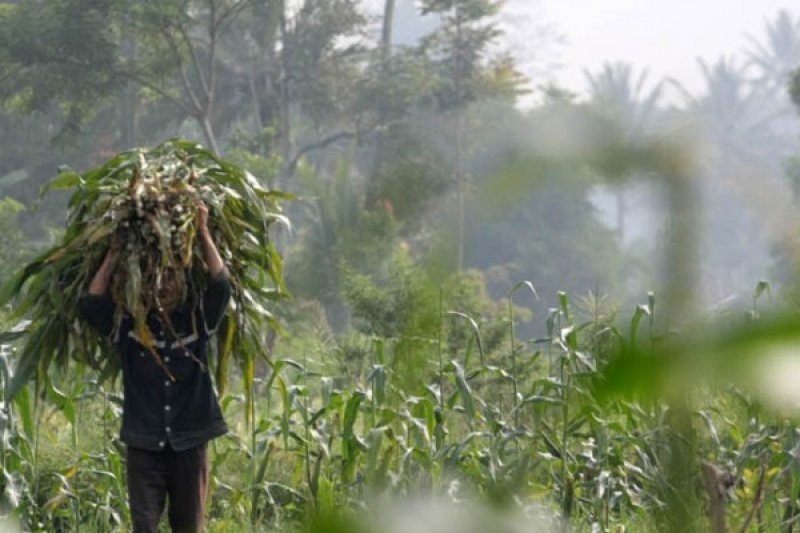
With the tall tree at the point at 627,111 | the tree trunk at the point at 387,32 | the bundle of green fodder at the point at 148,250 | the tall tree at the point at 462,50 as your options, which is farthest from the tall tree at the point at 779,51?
the tree trunk at the point at 387,32

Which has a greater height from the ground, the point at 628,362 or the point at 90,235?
the point at 628,362

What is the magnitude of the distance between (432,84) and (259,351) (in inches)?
973

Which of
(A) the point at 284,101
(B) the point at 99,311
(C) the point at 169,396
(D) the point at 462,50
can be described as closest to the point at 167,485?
(C) the point at 169,396

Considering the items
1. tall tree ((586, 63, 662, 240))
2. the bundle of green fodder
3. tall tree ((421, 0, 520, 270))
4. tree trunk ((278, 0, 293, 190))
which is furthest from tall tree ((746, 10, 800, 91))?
tree trunk ((278, 0, 293, 190))

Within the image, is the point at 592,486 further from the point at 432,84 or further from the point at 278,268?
the point at 432,84

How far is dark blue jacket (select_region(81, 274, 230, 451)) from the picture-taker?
4863 mm

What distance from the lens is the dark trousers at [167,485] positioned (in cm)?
493

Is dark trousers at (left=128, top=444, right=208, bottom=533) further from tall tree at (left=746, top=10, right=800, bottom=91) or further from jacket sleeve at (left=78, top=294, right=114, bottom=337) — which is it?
tall tree at (left=746, top=10, right=800, bottom=91)

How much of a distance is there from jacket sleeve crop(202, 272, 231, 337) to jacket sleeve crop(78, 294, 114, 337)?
28cm

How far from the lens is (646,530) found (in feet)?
16.3

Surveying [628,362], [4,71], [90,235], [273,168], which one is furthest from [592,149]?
[4,71]

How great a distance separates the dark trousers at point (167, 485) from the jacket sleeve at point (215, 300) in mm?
434

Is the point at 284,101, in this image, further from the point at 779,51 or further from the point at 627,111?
the point at 627,111

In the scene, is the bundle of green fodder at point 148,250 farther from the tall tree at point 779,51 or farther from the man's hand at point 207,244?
the tall tree at point 779,51
